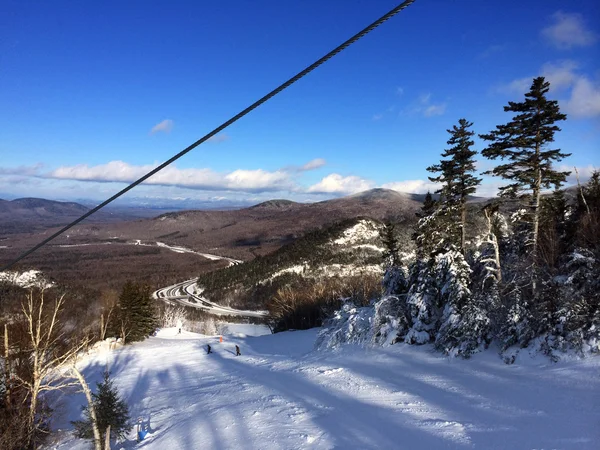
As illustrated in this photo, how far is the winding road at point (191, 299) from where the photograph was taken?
86994mm

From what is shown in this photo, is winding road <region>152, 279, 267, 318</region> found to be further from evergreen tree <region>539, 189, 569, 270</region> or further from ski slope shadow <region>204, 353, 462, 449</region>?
evergreen tree <region>539, 189, 569, 270</region>

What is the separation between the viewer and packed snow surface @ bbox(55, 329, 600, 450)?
8.50 meters

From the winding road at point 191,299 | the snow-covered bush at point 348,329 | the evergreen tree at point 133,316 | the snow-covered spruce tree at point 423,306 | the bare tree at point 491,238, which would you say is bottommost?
the winding road at point 191,299

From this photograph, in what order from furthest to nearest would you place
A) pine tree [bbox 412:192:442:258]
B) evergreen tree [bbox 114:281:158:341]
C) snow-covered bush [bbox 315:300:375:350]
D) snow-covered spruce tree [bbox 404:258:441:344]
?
evergreen tree [bbox 114:281:158:341], snow-covered bush [bbox 315:300:375:350], pine tree [bbox 412:192:442:258], snow-covered spruce tree [bbox 404:258:441:344]

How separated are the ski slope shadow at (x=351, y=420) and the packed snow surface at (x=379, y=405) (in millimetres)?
35

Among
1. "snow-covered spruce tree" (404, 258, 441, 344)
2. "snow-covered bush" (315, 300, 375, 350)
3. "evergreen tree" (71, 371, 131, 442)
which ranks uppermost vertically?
"snow-covered spruce tree" (404, 258, 441, 344)

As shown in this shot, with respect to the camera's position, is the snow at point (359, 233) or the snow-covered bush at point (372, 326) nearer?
the snow-covered bush at point (372, 326)

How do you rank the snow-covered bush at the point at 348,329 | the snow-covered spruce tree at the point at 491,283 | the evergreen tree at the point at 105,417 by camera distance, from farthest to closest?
1. the snow-covered bush at the point at 348,329
2. the snow-covered spruce tree at the point at 491,283
3. the evergreen tree at the point at 105,417

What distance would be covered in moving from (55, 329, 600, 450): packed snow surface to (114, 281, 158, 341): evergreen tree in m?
19.3

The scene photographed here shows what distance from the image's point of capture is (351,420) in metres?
10.4

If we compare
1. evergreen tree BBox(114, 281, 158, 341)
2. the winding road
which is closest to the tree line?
evergreen tree BBox(114, 281, 158, 341)

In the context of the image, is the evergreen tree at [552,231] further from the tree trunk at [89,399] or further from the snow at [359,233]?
the snow at [359,233]

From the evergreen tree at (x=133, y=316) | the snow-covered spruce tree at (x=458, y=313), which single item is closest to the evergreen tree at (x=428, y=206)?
the snow-covered spruce tree at (x=458, y=313)

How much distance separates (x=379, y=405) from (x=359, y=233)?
115 meters
